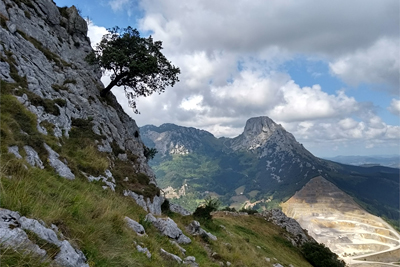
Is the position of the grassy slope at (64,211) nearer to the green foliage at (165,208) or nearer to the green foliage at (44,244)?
the green foliage at (44,244)

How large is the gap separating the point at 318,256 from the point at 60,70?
45.4m

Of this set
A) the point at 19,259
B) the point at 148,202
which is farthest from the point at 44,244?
the point at 148,202

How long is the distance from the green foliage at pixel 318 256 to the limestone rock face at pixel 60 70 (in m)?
28.0

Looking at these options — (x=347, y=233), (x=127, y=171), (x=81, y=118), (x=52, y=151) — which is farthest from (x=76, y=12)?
(x=347, y=233)

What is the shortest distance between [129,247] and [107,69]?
3015 cm

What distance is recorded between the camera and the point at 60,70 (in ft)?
99.1

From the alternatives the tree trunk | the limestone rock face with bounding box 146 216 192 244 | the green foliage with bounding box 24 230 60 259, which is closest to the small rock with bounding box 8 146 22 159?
the limestone rock face with bounding box 146 216 192 244

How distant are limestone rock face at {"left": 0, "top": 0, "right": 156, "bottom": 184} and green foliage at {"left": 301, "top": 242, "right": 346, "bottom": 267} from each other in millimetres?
27958

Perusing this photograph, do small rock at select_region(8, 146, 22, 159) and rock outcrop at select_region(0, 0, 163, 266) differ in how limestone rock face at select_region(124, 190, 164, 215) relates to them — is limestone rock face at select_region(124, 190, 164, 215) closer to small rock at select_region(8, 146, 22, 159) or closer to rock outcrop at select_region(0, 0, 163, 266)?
rock outcrop at select_region(0, 0, 163, 266)

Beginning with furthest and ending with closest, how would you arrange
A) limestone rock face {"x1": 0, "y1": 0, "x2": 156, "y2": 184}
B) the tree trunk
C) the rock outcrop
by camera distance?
the tree trunk, limestone rock face {"x1": 0, "y1": 0, "x2": 156, "y2": 184}, the rock outcrop

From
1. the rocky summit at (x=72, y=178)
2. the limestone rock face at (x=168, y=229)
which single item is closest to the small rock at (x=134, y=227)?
the rocky summit at (x=72, y=178)

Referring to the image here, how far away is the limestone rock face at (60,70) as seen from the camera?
20531mm

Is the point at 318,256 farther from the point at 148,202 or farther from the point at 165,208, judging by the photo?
the point at 148,202

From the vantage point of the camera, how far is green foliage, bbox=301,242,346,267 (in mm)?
35406
